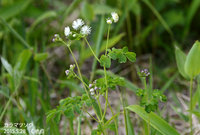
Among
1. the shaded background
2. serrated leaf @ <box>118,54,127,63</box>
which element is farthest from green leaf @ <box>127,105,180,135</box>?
the shaded background

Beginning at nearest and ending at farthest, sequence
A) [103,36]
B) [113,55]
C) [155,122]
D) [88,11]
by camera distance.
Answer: [113,55]
[155,122]
[88,11]
[103,36]

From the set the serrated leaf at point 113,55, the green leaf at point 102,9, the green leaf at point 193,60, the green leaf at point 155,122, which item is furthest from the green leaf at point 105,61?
the green leaf at point 102,9

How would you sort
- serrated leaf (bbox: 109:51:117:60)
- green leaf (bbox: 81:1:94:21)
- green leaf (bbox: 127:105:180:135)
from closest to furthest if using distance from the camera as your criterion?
serrated leaf (bbox: 109:51:117:60)
green leaf (bbox: 127:105:180:135)
green leaf (bbox: 81:1:94:21)

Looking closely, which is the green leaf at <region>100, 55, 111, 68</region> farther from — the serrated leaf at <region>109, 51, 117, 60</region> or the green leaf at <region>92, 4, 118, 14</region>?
the green leaf at <region>92, 4, 118, 14</region>

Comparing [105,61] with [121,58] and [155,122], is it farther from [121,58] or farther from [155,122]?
[155,122]

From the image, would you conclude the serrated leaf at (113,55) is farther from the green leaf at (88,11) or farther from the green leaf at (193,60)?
the green leaf at (88,11)

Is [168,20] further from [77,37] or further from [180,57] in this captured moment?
[77,37]

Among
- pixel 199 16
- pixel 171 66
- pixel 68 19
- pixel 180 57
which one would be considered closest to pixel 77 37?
pixel 180 57

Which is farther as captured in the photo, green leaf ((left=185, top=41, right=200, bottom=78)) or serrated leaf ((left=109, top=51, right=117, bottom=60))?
green leaf ((left=185, top=41, right=200, bottom=78))

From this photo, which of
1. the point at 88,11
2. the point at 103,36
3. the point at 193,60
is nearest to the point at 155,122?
the point at 193,60
